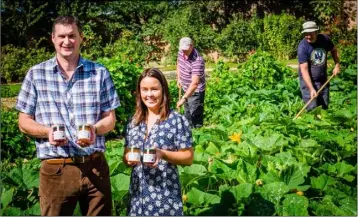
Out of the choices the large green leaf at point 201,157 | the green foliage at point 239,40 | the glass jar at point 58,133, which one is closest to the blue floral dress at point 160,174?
the glass jar at point 58,133

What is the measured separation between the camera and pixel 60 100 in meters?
2.54

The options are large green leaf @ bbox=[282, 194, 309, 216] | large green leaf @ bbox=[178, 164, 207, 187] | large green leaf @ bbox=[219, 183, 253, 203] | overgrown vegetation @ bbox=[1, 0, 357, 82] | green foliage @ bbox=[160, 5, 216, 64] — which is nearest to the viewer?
large green leaf @ bbox=[282, 194, 309, 216]

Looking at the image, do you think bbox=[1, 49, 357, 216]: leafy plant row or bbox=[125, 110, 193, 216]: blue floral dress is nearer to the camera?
bbox=[125, 110, 193, 216]: blue floral dress

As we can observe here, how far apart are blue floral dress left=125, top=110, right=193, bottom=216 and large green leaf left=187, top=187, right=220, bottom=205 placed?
1.88 feet

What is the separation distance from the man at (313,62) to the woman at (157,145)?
163 inches

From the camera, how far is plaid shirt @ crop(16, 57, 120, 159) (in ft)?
8.32

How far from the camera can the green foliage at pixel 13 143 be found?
5762mm

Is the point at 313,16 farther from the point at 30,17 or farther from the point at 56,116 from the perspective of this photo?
the point at 56,116

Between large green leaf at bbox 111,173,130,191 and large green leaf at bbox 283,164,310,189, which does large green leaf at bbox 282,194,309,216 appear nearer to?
large green leaf at bbox 283,164,310,189

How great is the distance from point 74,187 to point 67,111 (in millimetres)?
411

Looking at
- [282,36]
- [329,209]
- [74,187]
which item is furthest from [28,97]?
[282,36]

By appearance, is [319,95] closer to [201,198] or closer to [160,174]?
[201,198]

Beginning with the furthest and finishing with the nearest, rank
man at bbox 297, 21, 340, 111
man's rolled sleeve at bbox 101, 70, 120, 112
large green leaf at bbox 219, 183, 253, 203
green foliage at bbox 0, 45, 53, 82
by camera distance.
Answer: green foliage at bbox 0, 45, 53, 82
man at bbox 297, 21, 340, 111
large green leaf at bbox 219, 183, 253, 203
man's rolled sleeve at bbox 101, 70, 120, 112

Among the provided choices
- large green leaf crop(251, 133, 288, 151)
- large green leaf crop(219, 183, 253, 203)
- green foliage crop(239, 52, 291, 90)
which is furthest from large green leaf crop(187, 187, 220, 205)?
green foliage crop(239, 52, 291, 90)
